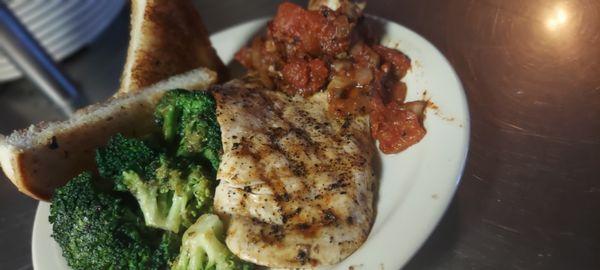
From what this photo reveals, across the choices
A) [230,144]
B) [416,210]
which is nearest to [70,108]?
[230,144]

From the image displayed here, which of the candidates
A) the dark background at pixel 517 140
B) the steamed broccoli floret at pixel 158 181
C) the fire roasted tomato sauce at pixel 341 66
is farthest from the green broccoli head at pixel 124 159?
the dark background at pixel 517 140

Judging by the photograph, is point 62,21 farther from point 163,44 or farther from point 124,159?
point 124,159

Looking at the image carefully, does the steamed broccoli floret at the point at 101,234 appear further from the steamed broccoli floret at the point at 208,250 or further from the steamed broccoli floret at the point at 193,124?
the steamed broccoli floret at the point at 193,124

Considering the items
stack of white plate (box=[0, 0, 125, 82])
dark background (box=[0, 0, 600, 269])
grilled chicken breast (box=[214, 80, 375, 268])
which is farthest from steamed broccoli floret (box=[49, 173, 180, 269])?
stack of white plate (box=[0, 0, 125, 82])

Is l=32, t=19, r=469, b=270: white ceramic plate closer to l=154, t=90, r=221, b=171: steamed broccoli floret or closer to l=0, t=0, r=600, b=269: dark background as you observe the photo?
l=0, t=0, r=600, b=269: dark background

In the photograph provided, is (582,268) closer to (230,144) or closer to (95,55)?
(230,144)

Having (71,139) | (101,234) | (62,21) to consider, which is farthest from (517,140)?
(62,21)
